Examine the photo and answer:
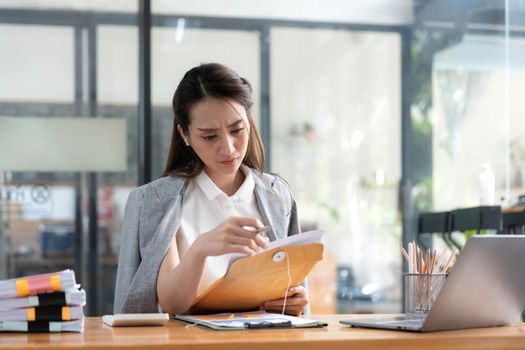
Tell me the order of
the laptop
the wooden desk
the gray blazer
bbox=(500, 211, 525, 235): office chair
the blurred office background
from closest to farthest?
the wooden desk
the laptop
the gray blazer
bbox=(500, 211, 525, 235): office chair
the blurred office background

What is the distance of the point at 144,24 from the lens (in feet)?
16.6

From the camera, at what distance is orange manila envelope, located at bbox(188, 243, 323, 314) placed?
1.89m

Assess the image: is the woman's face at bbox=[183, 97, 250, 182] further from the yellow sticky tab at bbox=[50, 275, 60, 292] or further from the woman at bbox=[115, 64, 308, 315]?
the yellow sticky tab at bbox=[50, 275, 60, 292]

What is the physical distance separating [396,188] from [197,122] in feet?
10.5

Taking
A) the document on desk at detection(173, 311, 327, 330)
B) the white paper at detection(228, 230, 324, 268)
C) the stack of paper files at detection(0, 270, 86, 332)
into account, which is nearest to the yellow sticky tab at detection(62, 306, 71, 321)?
the stack of paper files at detection(0, 270, 86, 332)

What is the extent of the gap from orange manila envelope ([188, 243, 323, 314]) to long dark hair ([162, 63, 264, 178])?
48 cm

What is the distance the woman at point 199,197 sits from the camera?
224 cm

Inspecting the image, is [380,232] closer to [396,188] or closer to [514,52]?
[396,188]

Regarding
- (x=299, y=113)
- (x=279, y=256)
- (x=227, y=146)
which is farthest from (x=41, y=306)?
(x=299, y=113)

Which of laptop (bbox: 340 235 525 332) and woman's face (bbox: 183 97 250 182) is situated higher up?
woman's face (bbox: 183 97 250 182)

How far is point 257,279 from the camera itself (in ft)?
6.37

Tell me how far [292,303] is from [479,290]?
22.2 inches

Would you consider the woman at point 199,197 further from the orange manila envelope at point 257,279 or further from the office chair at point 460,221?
the office chair at point 460,221

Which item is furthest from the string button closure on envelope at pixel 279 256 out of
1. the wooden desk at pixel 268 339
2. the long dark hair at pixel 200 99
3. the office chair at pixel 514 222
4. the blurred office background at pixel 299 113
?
the blurred office background at pixel 299 113
